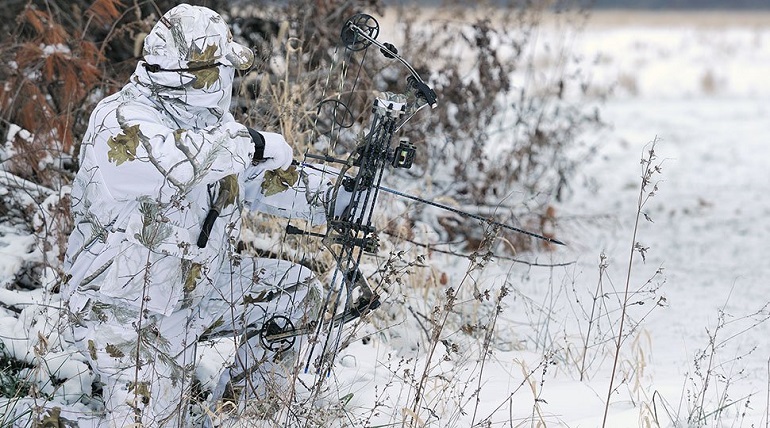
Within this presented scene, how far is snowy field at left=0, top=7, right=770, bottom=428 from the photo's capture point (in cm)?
411

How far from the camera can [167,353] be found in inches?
148

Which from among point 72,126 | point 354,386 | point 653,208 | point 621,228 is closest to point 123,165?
point 354,386

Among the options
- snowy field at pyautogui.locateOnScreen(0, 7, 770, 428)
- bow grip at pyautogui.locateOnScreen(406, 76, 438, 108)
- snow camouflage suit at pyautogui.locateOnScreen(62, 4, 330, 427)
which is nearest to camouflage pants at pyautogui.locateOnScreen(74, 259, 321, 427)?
snow camouflage suit at pyautogui.locateOnScreen(62, 4, 330, 427)

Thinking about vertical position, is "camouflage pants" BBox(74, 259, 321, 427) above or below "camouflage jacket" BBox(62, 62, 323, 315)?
below

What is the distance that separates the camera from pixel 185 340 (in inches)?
144

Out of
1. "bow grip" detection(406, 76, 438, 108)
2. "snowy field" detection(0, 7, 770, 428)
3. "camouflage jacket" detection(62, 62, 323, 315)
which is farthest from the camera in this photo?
"snowy field" detection(0, 7, 770, 428)

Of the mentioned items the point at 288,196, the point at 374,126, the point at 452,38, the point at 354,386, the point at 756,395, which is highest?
the point at 452,38

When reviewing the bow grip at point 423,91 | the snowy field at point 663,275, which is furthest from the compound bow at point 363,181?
the snowy field at point 663,275

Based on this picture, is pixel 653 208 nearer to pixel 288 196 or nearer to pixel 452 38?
pixel 452 38

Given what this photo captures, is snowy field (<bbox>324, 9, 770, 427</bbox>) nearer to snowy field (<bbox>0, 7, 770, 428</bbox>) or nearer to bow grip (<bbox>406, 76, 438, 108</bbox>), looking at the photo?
snowy field (<bbox>0, 7, 770, 428</bbox>)

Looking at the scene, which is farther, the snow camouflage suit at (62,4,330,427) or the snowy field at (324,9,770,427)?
the snowy field at (324,9,770,427)

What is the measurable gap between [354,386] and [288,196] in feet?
2.99

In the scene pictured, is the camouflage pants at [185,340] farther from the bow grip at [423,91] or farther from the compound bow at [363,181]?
the bow grip at [423,91]

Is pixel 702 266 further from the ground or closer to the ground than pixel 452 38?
closer to the ground
